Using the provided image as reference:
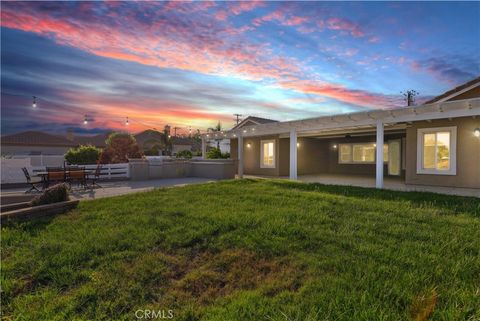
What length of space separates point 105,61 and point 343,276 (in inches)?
521

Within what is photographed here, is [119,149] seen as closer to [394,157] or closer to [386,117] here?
[386,117]

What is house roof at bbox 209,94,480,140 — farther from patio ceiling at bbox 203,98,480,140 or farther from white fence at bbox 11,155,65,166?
white fence at bbox 11,155,65,166

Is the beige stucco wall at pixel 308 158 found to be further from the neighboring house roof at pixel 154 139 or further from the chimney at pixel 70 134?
the neighboring house roof at pixel 154 139

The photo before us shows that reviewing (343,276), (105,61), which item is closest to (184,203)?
(343,276)

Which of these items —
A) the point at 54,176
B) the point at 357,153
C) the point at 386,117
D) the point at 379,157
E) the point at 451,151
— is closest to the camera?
the point at 54,176

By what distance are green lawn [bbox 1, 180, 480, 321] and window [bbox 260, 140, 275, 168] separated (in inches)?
405

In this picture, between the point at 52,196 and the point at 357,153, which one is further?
the point at 357,153

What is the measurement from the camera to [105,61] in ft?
39.8

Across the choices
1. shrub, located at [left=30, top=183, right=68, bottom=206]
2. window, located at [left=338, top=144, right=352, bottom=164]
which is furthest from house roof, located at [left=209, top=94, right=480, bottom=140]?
shrub, located at [left=30, top=183, right=68, bottom=206]

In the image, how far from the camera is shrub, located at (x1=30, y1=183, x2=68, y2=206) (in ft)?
21.0

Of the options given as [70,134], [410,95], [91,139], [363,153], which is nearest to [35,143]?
[70,134]

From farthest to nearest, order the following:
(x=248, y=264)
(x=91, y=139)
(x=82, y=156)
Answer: (x=91, y=139) → (x=82, y=156) → (x=248, y=264)

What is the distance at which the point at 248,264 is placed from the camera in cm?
371

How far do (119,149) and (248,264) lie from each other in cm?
1889
